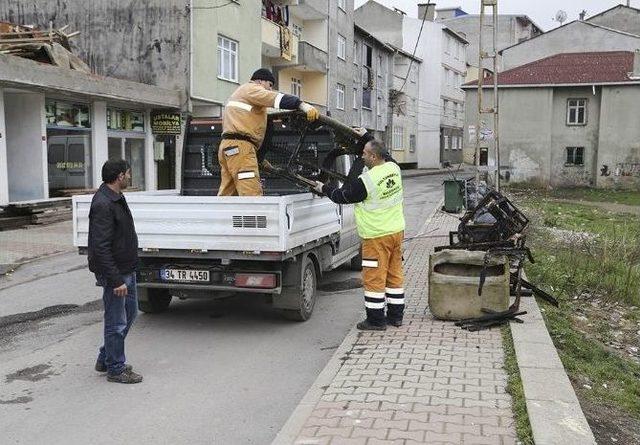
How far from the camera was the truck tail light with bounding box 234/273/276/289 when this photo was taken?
21.0 ft

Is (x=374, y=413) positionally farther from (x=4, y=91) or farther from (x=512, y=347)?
(x=4, y=91)

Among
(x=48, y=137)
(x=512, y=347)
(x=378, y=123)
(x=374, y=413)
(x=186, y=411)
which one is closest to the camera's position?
(x=374, y=413)

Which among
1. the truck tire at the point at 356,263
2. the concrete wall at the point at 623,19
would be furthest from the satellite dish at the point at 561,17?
the truck tire at the point at 356,263

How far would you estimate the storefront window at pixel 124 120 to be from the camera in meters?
20.0

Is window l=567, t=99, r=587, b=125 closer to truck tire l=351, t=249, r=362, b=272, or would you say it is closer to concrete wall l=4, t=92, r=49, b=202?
concrete wall l=4, t=92, r=49, b=202

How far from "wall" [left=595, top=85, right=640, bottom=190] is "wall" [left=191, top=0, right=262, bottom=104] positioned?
61.6ft

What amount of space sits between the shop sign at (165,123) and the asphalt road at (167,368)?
13.2 meters

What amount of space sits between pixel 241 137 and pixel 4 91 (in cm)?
1149

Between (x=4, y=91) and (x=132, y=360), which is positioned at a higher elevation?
(x=4, y=91)

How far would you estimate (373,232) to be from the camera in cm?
644

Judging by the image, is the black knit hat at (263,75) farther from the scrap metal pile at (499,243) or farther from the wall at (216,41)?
the wall at (216,41)

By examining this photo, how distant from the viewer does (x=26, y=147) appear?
17.0 meters

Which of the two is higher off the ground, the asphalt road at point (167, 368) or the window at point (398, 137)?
the window at point (398, 137)

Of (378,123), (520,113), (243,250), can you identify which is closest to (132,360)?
(243,250)
